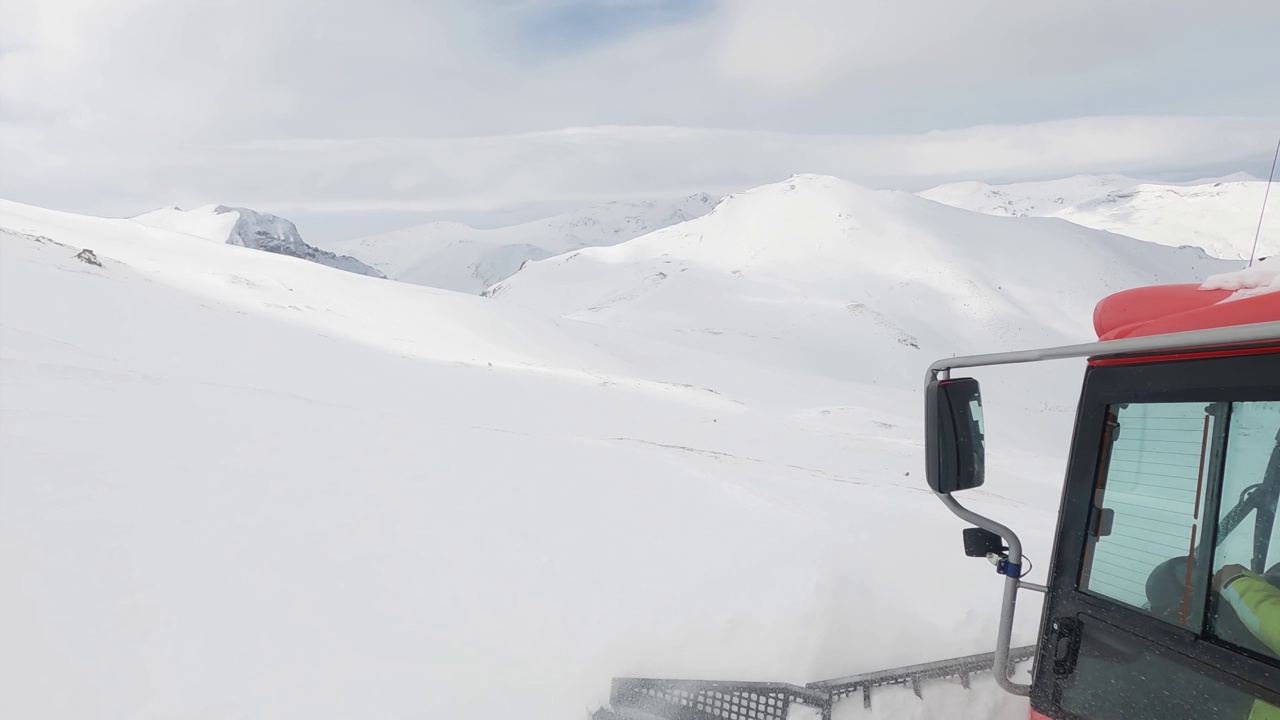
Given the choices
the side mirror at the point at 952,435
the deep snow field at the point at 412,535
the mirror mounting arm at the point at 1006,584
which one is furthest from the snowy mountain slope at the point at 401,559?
the side mirror at the point at 952,435

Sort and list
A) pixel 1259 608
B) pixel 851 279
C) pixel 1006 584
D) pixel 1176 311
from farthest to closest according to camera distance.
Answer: pixel 851 279, pixel 1006 584, pixel 1176 311, pixel 1259 608

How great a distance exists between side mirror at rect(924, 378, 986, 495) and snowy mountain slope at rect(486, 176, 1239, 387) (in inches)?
1317

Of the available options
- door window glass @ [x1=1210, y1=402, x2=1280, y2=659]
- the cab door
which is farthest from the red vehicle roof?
door window glass @ [x1=1210, y1=402, x2=1280, y2=659]

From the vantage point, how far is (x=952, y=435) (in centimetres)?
218

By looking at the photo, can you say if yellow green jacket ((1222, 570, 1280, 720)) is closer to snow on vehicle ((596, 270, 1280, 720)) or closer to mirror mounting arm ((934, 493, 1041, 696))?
snow on vehicle ((596, 270, 1280, 720))

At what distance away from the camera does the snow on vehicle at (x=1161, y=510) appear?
1745mm

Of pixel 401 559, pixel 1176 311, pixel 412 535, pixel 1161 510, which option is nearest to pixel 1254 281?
pixel 1176 311

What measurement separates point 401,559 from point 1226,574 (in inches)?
157

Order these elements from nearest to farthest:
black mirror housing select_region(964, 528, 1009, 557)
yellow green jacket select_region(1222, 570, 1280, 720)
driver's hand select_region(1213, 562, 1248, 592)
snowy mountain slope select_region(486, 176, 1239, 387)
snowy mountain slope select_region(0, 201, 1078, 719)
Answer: yellow green jacket select_region(1222, 570, 1280, 720) < driver's hand select_region(1213, 562, 1248, 592) < black mirror housing select_region(964, 528, 1009, 557) < snowy mountain slope select_region(0, 201, 1078, 719) < snowy mountain slope select_region(486, 176, 1239, 387)

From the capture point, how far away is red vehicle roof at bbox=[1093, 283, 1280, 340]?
6.00ft

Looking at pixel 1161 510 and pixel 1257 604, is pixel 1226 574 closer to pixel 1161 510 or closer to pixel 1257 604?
pixel 1257 604

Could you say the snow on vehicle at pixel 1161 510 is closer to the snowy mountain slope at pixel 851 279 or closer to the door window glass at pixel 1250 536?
the door window glass at pixel 1250 536

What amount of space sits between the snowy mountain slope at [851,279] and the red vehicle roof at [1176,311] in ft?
110

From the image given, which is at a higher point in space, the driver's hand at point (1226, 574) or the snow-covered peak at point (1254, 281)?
the snow-covered peak at point (1254, 281)
